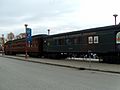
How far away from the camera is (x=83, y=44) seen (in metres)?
28.8

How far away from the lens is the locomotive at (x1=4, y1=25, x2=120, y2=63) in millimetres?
24364

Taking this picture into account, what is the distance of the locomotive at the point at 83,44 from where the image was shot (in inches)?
959

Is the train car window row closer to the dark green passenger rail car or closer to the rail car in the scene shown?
the dark green passenger rail car

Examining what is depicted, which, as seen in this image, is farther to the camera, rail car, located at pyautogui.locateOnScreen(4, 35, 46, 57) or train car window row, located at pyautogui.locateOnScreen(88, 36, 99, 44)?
rail car, located at pyautogui.locateOnScreen(4, 35, 46, 57)

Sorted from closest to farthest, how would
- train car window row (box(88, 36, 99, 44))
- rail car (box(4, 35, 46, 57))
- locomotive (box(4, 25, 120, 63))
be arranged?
locomotive (box(4, 25, 120, 63)) < train car window row (box(88, 36, 99, 44)) < rail car (box(4, 35, 46, 57))

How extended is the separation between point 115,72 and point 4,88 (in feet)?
29.9

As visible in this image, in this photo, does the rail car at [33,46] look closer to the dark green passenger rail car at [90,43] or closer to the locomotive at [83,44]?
the locomotive at [83,44]

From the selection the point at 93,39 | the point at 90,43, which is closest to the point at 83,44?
the point at 90,43

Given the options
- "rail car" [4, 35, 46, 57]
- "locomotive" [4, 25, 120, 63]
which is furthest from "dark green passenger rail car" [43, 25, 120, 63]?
"rail car" [4, 35, 46, 57]

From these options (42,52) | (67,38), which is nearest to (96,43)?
(67,38)

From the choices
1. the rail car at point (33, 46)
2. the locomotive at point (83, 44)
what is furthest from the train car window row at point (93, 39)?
the rail car at point (33, 46)

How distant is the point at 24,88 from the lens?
10258 mm

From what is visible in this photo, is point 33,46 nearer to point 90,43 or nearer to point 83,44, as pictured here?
point 83,44

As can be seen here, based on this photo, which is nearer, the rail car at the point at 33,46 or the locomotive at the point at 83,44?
the locomotive at the point at 83,44
